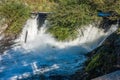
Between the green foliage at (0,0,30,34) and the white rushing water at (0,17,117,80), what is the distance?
38 cm

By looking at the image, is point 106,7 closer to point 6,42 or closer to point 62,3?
point 62,3

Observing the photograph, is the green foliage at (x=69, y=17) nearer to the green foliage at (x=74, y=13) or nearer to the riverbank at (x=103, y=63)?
the green foliage at (x=74, y=13)

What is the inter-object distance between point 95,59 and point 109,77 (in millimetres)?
3744

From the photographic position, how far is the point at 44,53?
538 inches

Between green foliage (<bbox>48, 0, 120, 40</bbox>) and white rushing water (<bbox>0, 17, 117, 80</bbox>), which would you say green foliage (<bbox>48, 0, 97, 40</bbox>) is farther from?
white rushing water (<bbox>0, 17, 117, 80</bbox>)

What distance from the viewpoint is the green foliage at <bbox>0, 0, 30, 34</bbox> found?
1455 centimetres

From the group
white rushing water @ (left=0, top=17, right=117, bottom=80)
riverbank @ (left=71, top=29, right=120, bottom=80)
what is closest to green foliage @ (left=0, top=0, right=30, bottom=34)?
white rushing water @ (left=0, top=17, right=117, bottom=80)

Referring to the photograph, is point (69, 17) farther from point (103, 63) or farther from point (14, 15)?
point (103, 63)

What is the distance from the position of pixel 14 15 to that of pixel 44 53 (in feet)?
7.78

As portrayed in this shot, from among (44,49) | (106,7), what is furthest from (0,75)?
(106,7)

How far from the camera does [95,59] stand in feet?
37.0

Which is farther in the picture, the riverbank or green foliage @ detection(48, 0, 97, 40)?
green foliage @ detection(48, 0, 97, 40)

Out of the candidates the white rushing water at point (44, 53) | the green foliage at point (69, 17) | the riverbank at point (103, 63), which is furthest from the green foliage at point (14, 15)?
the riverbank at point (103, 63)

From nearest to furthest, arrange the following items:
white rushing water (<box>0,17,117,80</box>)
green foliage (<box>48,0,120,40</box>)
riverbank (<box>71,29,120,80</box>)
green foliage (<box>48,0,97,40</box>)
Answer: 1. riverbank (<box>71,29,120,80</box>)
2. white rushing water (<box>0,17,117,80</box>)
3. green foliage (<box>48,0,120,40</box>)
4. green foliage (<box>48,0,97,40</box>)
